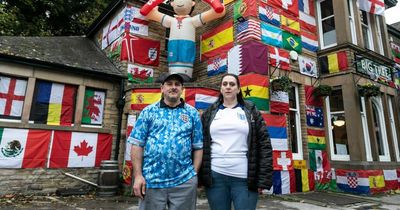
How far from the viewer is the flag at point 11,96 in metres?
7.29

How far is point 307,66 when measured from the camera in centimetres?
941

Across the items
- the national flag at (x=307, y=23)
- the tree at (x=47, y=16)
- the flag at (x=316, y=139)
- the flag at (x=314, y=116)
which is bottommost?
the flag at (x=316, y=139)

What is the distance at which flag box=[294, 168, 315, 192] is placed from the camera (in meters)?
8.06

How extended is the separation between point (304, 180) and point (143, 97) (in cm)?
535

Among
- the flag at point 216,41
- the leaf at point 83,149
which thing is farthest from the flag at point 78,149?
the flag at point 216,41

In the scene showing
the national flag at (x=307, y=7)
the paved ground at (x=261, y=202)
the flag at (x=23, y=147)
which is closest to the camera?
the paved ground at (x=261, y=202)

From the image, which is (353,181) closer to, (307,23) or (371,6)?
(307,23)

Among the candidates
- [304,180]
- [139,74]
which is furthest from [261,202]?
[139,74]

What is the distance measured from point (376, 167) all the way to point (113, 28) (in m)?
10.2

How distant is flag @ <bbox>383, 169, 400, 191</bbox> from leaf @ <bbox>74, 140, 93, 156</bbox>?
30.2 feet

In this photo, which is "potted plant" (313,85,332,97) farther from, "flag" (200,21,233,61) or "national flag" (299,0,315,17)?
"flag" (200,21,233,61)

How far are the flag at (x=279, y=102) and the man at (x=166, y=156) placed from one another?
19.2ft

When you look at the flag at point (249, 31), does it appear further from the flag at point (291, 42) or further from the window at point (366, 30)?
the window at point (366, 30)

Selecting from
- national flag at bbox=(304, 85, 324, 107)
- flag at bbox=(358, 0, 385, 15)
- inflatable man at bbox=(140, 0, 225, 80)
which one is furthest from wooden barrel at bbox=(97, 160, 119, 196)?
flag at bbox=(358, 0, 385, 15)
